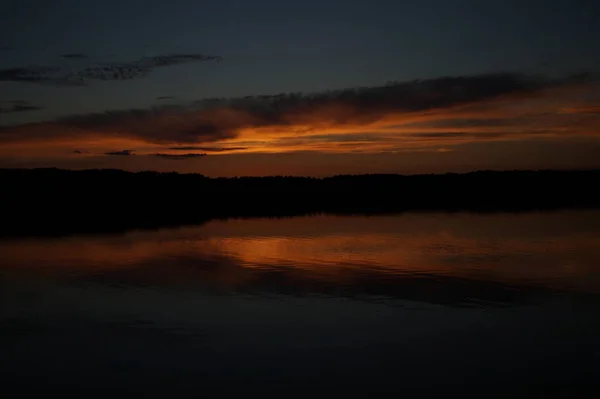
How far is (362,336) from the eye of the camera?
429 inches

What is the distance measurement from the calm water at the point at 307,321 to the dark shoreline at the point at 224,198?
587 inches

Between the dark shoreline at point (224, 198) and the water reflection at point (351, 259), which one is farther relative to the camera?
the dark shoreline at point (224, 198)

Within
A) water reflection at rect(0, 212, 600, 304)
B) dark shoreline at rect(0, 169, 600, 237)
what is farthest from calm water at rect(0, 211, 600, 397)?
dark shoreline at rect(0, 169, 600, 237)

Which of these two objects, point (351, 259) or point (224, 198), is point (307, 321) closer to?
point (351, 259)

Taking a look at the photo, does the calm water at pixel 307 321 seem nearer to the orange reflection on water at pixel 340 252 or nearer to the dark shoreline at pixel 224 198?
the orange reflection on water at pixel 340 252

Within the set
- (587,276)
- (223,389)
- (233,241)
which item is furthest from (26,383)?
(233,241)

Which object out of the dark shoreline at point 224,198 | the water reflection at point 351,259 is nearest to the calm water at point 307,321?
the water reflection at point 351,259

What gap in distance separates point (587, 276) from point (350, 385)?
31.1 ft

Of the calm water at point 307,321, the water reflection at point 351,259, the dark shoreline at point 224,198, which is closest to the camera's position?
the calm water at point 307,321

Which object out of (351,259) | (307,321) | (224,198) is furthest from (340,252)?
(224,198)

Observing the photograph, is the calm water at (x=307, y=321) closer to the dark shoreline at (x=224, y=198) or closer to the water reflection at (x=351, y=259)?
the water reflection at (x=351, y=259)

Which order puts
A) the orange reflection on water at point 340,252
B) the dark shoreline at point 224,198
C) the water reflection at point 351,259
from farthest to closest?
the dark shoreline at point 224,198 < the orange reflection on water at point 340,252 < the water reflection at point 351,259

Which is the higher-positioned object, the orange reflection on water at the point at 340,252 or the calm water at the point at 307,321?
the orange reflection on water at the point at 340,252

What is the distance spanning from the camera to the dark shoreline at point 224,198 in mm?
41406
